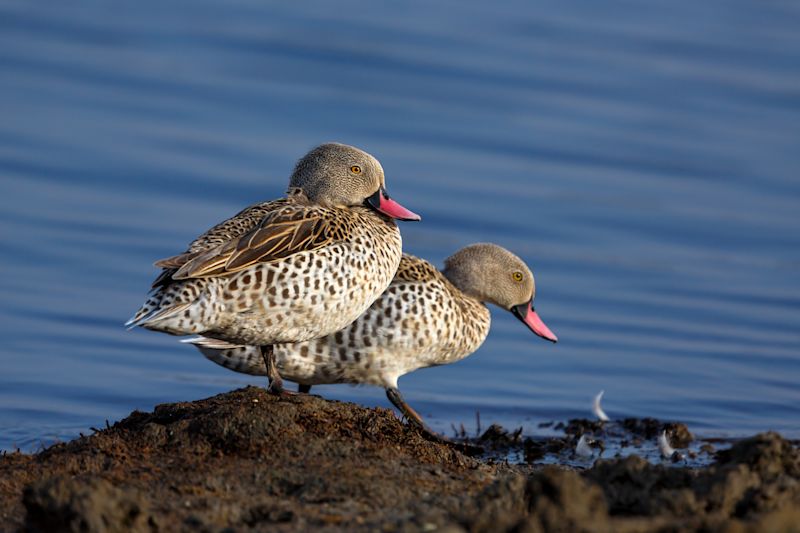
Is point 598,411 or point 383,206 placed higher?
point 383,206

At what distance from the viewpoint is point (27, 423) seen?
8961 millimetres

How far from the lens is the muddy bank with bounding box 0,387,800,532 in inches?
→ 185

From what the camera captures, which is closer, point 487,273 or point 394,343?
point 394,343

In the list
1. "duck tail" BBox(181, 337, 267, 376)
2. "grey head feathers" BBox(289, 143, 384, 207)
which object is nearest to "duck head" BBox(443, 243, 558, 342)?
"grey head feathers" BBox(289, 143, 384, 207)

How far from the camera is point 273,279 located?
6926 millimetres

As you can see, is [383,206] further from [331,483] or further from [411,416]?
[331,483]

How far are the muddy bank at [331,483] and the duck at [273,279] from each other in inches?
16.1

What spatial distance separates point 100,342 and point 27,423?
168 cm

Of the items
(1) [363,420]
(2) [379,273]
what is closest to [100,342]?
(2) [379,273]

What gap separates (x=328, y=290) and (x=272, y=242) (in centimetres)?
37

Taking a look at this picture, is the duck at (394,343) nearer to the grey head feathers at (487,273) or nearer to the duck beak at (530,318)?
the grey head feathers at (487,273)

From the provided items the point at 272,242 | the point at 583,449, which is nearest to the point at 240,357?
the point at 272,242

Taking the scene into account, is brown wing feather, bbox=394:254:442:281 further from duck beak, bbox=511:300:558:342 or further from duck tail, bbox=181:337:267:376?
duck tail, bbox=181:337:267:376

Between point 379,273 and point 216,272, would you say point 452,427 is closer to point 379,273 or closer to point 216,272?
point 379,273
